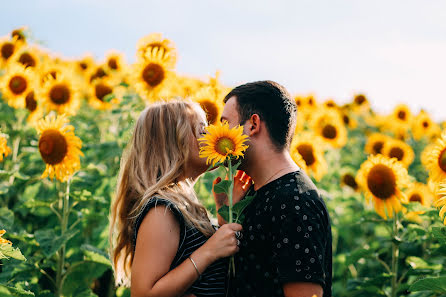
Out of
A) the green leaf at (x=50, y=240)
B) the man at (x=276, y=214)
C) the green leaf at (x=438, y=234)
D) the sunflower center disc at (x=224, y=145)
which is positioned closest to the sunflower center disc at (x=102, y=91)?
the green leaf at (x=50, y=240)

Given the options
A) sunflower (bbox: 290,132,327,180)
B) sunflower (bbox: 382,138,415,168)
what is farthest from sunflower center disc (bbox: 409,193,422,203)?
sunflower (bbox: 382,138,415,168)

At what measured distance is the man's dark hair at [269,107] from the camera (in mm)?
2830

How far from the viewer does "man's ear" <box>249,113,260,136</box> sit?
9.14ft

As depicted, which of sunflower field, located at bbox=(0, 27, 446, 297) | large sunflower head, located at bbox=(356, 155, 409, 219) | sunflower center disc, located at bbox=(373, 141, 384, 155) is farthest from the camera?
sunflower center disc, located at bbox=(373, 141, 384, 155)

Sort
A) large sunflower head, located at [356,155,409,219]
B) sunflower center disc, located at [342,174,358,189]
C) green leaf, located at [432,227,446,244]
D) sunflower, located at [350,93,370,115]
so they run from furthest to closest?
sunflower, located at [350,93,370,115] < sunflower center disc, located at [342,174,358,189] < large sunflower head, located at [356,155,409,219] < green leaf, located at [432,227,446,244]

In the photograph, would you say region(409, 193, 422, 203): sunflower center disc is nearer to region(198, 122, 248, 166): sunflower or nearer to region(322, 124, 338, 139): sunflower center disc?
region(322, 124, 338, 139): sunflower center disc

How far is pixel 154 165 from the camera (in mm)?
3180

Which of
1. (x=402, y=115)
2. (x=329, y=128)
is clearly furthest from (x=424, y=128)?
(x=329, y=128)

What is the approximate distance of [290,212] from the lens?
8.15ft

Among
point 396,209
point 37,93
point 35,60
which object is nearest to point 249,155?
point 396,209

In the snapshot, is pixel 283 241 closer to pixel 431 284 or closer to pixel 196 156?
pixel 431 284

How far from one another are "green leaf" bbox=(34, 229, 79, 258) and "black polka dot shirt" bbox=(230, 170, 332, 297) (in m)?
1.43

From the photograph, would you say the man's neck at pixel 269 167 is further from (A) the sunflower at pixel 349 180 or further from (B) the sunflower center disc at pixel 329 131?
(B) the sunflower center disc at pixel 329 131

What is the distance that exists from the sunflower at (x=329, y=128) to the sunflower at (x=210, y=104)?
297 centimetres
